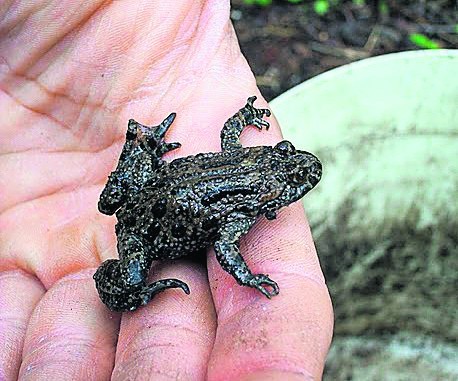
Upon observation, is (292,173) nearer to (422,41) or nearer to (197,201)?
(197,201)

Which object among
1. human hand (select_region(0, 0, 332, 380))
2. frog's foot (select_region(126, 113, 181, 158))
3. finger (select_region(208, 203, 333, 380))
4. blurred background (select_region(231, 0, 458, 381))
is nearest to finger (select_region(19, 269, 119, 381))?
human hand (select_region(0, 0, 332, 380))

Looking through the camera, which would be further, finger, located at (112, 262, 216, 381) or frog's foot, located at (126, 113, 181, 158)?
frog's foot, located at (126, 113, 181, 158)

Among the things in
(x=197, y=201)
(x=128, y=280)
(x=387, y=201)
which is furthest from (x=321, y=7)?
(x=128, y=280)

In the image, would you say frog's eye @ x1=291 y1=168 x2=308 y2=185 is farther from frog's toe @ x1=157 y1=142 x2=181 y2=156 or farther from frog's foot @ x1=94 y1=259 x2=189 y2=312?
frog's foot @ x1=94 y1=259 x2=189 y2=312

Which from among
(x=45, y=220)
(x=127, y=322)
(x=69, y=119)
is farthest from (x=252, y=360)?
(x=69, y=119)

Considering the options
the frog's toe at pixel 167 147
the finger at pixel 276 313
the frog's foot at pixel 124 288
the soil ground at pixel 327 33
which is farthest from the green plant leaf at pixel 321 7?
the frog's foot at pixel 124 288
